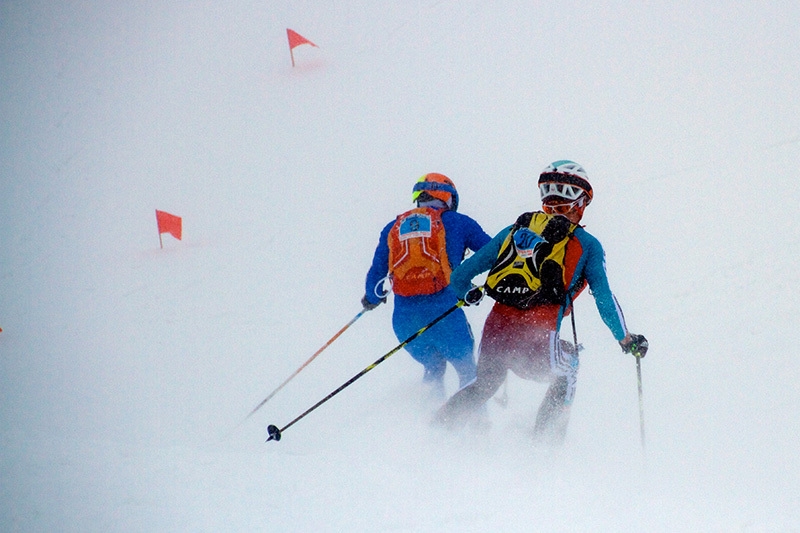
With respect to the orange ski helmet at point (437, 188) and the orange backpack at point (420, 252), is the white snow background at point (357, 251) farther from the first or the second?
the orange ski helmet at point (437, 188)

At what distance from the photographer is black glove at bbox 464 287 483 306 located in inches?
165

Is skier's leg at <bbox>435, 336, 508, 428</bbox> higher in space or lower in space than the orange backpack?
lower

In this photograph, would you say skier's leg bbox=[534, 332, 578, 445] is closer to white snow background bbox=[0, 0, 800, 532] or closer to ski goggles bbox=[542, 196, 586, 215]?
white snow background bbox=[0, 0, 800, 532]

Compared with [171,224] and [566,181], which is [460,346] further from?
[171,224]

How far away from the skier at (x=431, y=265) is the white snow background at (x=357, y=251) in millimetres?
511

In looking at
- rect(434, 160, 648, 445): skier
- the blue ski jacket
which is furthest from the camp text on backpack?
the blue ski jacket

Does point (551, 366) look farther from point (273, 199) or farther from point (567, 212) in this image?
point (273, 199)

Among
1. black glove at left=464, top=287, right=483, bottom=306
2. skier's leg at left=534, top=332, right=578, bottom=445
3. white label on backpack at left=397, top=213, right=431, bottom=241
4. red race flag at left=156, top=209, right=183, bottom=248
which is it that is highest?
red race flag at left=156, top=209, right=183, bottom=248

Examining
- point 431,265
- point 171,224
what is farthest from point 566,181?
point 171,224

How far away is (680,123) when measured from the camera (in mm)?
10414

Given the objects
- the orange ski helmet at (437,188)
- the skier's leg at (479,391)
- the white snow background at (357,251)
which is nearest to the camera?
the white snow background at (357,251)

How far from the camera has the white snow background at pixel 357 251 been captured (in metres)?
3.71

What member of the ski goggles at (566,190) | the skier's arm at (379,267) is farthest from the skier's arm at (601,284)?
the skier's arm at (379,267)

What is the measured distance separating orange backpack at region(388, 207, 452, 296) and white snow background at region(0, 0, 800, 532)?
0.91 metres
